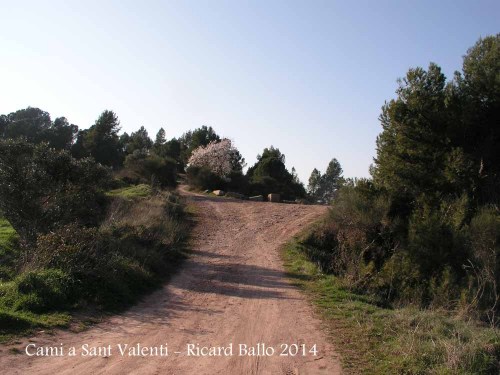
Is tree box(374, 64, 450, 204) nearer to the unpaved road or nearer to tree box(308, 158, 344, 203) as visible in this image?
the unpaved road

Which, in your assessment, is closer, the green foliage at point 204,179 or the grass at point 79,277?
the grass at point 79,277

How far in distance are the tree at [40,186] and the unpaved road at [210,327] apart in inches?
147

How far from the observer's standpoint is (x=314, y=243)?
1969cm

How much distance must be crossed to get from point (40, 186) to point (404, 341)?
10.2 metres

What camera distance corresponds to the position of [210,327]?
8281 millimetres

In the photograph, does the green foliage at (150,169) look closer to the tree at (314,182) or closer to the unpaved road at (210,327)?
the unpaved road at (210,327)

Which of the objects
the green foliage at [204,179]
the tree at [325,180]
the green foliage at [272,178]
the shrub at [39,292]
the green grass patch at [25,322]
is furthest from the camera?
the tree at [325,180]

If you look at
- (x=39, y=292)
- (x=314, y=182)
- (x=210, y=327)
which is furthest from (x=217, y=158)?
(x=210, y=327)

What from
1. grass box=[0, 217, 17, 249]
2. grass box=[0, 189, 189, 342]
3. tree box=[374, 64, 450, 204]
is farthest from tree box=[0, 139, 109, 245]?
tree box=[374, 64, 450, 204]

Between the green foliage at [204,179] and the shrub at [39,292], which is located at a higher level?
the green foliage at [204,179]

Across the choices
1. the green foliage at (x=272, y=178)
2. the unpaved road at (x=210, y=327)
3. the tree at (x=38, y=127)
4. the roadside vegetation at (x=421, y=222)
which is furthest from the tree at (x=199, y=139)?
the unpaved road at (x=210, y=327)

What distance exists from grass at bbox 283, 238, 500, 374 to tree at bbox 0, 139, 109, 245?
7.52 metres

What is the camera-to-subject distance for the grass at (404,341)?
622cm

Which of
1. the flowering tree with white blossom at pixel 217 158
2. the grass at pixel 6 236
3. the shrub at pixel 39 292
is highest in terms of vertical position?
the flowering tree with white blossom at pixel 217 158
